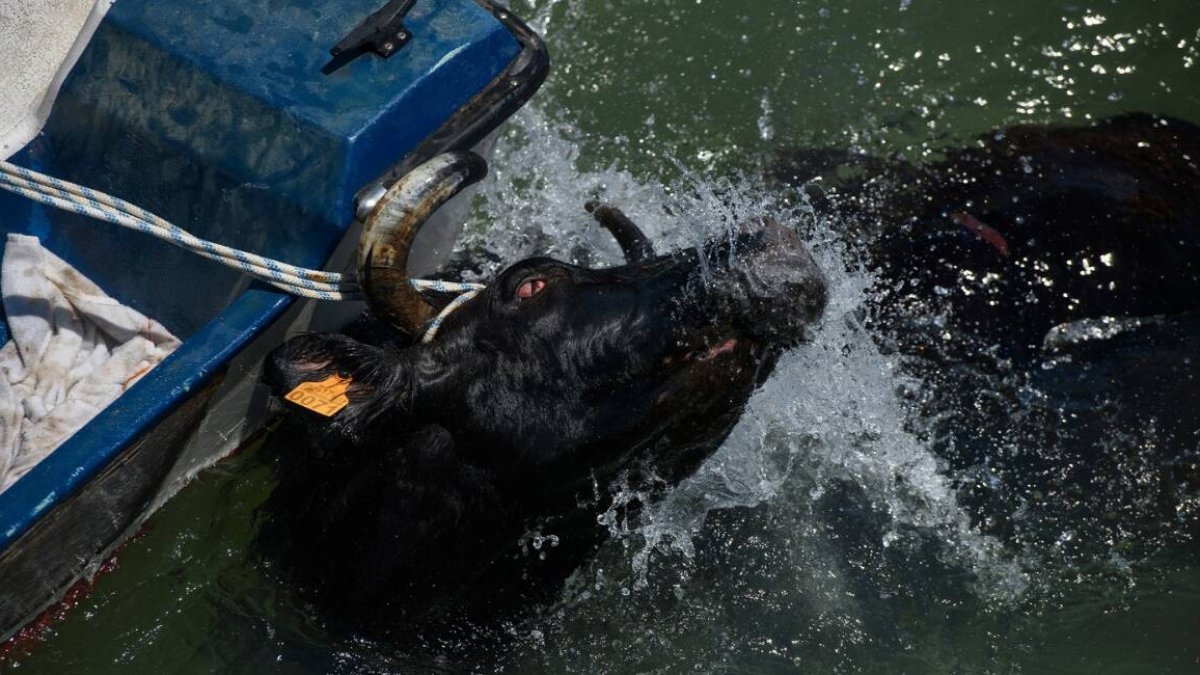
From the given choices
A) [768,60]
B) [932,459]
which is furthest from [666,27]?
[932,459]

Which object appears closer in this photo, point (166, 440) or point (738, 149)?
point (166, 440)

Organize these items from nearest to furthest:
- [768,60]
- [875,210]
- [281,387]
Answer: [281,387] < [875,210] < [768,60]

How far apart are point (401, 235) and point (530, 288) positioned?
0.39 m

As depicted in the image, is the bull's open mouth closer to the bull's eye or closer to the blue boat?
the bull's eye

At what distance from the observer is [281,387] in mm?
3023

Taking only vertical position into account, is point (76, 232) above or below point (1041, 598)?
above

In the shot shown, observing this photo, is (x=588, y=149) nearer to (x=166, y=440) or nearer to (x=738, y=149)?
(x=738, y=149)

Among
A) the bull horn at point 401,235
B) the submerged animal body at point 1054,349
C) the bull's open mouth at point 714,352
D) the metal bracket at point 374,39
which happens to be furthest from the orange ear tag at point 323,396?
the submerged animal body at point 1054,349

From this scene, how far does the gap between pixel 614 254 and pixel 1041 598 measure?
1831mm

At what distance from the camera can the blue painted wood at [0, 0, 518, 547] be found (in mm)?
3645

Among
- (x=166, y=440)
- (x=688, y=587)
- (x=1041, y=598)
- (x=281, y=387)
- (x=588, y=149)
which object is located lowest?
(x=1041, y=598)

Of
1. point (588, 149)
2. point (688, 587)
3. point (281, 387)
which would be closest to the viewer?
point (281, 387)

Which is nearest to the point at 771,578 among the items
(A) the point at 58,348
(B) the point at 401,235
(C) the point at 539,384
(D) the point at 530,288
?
(C) the point at 539,384

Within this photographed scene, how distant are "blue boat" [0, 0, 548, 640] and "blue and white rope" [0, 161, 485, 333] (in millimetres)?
128
